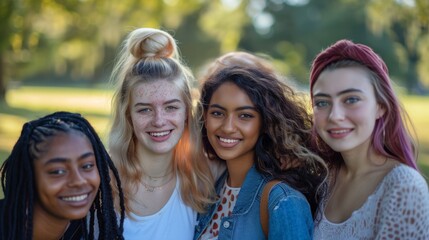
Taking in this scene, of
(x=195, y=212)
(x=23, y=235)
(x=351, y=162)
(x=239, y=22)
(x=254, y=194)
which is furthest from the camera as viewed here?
(x=239, y=22)

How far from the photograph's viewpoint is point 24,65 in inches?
1112

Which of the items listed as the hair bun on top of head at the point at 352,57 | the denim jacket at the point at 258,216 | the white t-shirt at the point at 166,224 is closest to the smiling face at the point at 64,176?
the white t-shirt at the point at 166,224

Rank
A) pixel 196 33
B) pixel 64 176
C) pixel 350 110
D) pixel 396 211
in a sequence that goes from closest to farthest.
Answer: pixel 396 211, pixel 64 176, pixel 350 110, pixel 196 33

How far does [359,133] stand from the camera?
118 inches

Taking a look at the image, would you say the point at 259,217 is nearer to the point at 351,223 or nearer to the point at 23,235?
the point at 351,223

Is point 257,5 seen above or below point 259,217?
above

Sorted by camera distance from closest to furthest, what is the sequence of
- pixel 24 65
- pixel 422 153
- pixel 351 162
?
1. pixel 351 162
2. pixel 422 153
3. pixel 24 65

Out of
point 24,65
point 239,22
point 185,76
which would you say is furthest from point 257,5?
point 185,76

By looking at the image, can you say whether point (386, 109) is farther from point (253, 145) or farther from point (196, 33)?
point (196, 33)

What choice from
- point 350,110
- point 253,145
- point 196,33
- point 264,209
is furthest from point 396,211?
point 196,33

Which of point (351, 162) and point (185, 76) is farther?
point (185, 76)

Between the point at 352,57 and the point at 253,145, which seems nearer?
the point at 352,57

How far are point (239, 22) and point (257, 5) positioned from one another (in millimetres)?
2625

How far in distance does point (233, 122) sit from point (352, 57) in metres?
0.86
